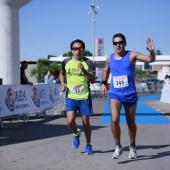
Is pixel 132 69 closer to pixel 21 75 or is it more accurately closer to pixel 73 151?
pixel 73 151

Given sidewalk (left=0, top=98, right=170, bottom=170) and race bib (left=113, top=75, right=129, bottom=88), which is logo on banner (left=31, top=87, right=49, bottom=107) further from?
race bib (left=113, top=75, right=129, bottom=88)

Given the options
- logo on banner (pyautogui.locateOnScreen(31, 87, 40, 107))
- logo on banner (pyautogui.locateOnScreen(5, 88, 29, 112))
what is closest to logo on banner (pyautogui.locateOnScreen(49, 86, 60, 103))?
logo on banner (pyautogui.locateOnScreen(31, 87, 40, 107))

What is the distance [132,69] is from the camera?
678 centimetres

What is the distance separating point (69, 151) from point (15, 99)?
541 cm

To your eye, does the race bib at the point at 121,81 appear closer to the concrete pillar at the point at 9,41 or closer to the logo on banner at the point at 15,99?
the logo on banner at the point at 15,99

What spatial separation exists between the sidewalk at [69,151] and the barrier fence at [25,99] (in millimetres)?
895

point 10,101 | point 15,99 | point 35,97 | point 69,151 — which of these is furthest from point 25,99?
point 69,151

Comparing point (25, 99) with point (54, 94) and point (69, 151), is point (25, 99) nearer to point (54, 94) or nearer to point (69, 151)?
point (54, 94)

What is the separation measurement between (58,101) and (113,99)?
10.7 metres

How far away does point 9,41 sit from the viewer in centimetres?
1444

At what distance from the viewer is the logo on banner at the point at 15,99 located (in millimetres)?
12273

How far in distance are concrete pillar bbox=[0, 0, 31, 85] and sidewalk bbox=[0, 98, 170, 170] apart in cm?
351

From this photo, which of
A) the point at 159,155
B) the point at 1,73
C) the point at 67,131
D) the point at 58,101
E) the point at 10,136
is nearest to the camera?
the point at 159,155

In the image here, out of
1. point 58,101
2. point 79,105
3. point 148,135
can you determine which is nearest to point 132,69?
point 79,105
